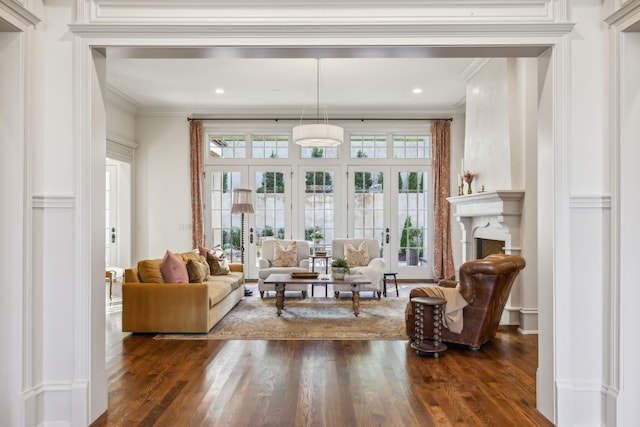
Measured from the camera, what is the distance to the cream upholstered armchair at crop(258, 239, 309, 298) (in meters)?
6.40

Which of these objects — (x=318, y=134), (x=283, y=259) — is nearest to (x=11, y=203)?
(x=318, y=134)

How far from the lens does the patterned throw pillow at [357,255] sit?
6855mm

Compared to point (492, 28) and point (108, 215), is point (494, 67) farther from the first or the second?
point (108, 215)

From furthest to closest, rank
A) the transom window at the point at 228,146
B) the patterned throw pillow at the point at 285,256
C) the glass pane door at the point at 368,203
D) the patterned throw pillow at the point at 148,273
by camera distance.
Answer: the transom window at the point at 228,146 < the glass pane door at the point at 368,203 < the patterned throw pillow at the point at 285,256 < the patterned throw pillow at the point at 148,273

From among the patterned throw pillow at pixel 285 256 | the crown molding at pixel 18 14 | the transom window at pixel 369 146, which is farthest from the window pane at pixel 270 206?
the crown molding at pixel 18 14

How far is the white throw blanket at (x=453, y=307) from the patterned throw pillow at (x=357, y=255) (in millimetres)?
2915

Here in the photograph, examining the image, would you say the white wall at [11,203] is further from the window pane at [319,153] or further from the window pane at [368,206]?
the window pane at [368,206]

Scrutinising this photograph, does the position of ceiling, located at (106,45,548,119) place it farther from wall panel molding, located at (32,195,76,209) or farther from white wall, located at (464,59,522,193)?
wall panel molding, located at (32,195,76,209)

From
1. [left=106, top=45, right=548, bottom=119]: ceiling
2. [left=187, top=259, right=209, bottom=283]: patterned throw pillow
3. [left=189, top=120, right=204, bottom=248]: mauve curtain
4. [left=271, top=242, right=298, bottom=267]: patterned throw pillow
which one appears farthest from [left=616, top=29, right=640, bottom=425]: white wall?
[left=189, top=120, right=204, bottom=248]: mauve curtain

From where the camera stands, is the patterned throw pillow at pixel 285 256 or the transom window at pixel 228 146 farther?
the transom window at pixel 228 146

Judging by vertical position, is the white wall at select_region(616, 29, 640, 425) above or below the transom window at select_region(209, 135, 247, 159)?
below

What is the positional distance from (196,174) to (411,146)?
14.1 ft

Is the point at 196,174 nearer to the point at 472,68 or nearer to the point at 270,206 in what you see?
the point at 270,206

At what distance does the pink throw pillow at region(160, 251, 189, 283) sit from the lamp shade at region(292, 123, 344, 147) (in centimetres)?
243
